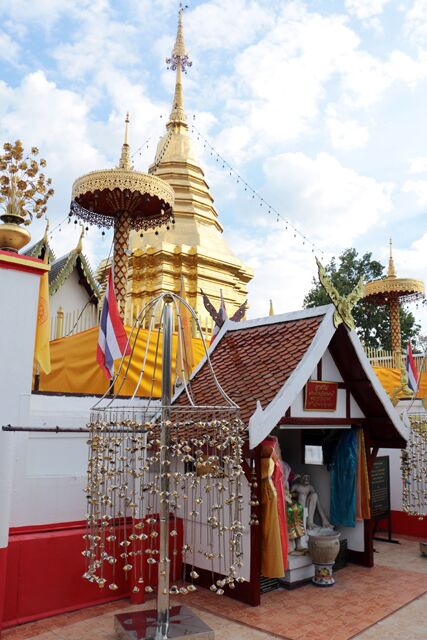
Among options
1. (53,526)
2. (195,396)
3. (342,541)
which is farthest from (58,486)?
(342,541)

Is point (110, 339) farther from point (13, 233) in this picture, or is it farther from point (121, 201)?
point (121, 201)

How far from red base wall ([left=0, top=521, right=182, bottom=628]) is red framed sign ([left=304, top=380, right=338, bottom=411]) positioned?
3138 millimetres

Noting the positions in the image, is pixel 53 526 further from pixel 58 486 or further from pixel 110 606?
pixel 110 606

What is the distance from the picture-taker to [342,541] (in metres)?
8.05

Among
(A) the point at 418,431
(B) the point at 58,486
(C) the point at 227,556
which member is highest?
(A) the point at 418,431

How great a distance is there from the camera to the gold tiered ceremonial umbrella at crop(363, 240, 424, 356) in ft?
65.5

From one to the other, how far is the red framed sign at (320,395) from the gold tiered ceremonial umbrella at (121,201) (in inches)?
186

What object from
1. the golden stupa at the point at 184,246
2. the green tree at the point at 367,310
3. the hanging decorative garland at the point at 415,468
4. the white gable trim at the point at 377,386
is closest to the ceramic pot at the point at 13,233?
the white gable trim at the point at 377,386

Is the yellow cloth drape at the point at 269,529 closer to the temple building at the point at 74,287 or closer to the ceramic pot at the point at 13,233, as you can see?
the ceramic pot at the point at 13,233

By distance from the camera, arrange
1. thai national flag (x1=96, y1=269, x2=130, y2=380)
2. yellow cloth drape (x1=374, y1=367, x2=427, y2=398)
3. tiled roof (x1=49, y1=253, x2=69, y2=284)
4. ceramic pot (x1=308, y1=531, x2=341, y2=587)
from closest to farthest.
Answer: ceramic pot (x1=308, y1=531, x2=341, y2=587) < thai national flag (x1=96, y1=269, x2=130, y2=380) < tiled roof (x1=49, y1=253, x2=69, y2=284) < yellow cloth drape (x1=374, y1=367, x2=427, y2=398)

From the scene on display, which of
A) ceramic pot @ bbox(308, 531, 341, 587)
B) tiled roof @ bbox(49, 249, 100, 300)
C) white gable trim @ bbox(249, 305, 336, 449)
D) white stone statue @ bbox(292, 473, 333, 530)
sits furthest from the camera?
tiled roof @ bbox(49, 249, 100, 300)

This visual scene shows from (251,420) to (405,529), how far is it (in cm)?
589

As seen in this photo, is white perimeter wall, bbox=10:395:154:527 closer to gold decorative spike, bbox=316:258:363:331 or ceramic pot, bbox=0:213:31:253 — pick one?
ceramic pot, bbox=0:213:31:253

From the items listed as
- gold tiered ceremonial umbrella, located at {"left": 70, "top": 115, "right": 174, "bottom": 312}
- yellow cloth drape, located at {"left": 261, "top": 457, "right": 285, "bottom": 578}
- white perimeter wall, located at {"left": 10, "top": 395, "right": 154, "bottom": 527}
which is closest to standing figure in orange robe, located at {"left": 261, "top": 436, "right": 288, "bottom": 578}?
yellow cloth drape, located at {"left": 261, "top": 457, "right": 285, "bottom": 578}
